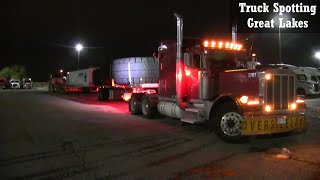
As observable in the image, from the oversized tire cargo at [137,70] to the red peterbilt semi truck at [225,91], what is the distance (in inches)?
171

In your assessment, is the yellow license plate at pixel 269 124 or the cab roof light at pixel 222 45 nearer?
the yellow license plate at pixel 269 124

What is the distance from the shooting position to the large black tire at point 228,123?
11.2 metres

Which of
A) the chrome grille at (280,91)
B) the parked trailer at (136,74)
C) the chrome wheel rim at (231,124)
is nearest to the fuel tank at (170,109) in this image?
the parked trailer at (136,74)

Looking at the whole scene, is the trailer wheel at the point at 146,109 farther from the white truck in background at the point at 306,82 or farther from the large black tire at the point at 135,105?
the white truck in background at the point at 306,82

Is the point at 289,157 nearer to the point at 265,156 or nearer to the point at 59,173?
the point at 265,156

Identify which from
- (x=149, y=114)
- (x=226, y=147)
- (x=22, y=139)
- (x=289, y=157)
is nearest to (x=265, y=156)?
(x=289, y=157)

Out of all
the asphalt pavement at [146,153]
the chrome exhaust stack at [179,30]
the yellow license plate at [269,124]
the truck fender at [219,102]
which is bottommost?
the asphalt pavement at [146,153]

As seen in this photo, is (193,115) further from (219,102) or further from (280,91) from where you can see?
(280,91)

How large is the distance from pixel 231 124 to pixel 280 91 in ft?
5.42

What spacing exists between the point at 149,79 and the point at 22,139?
9.59m

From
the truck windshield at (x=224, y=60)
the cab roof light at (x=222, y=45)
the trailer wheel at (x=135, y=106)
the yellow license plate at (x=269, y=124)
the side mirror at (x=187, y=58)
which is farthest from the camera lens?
the trailer wheel at (x=135, y=106)

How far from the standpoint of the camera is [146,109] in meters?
18.3

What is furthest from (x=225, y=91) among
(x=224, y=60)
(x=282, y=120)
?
(x=282, y=120)

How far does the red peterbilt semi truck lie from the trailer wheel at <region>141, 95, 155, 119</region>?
3.98 feet
